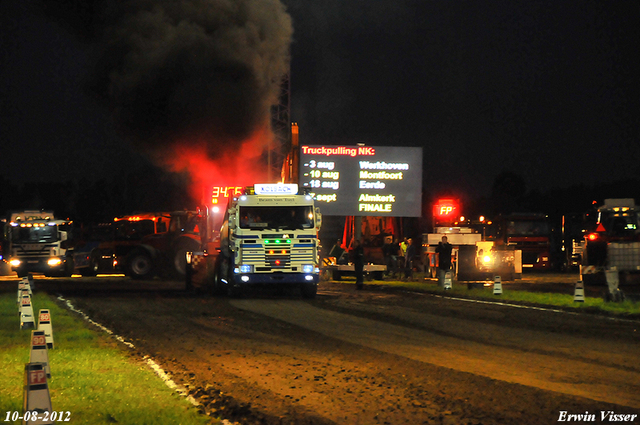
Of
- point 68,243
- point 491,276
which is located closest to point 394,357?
point 491,276

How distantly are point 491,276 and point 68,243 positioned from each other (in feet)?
66.1

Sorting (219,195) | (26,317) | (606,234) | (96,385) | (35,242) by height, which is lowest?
(96,385)

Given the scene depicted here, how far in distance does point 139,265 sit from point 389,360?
2406 cm

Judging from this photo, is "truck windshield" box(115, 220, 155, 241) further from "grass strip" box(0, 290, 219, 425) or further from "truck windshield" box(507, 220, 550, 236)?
"truck windshield" box(507, 220, 550, 236)

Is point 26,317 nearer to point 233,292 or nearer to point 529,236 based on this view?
point 233,292

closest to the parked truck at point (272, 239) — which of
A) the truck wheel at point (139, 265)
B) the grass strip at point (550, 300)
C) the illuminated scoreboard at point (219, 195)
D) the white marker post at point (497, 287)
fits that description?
the illuminated scoreboard at point (219, 195)

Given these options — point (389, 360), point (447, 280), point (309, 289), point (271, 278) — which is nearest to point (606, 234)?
point (447, 280)

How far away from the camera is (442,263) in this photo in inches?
1051

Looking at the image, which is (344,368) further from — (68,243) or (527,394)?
(68,243)

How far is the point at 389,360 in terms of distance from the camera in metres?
10.6

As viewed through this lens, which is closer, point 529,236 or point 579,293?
point 579,293

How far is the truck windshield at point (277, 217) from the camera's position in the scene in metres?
22.3
